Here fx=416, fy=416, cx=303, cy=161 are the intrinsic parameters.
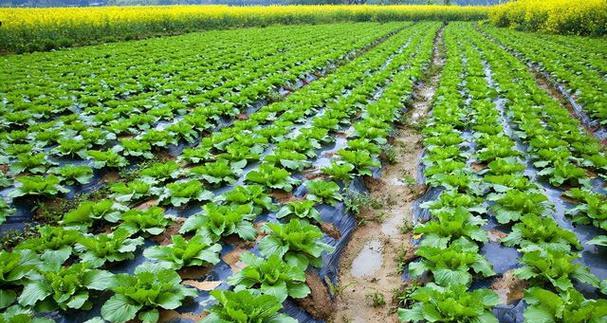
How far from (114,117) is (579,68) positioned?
546 inches

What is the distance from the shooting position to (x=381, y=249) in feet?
17.7

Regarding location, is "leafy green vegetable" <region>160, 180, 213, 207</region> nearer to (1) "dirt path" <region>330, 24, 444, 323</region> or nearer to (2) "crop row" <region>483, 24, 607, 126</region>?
(1) "dirt path" <region>330, 24, 444, 323</region>

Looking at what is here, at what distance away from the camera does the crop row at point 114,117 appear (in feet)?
21.2

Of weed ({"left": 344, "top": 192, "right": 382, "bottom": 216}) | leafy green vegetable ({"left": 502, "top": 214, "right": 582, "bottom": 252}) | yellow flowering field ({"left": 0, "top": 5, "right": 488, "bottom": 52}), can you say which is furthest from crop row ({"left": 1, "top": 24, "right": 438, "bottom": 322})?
yellow flowering field ({"left": 0, "top": 5, "right": 488, "bottom": 52})

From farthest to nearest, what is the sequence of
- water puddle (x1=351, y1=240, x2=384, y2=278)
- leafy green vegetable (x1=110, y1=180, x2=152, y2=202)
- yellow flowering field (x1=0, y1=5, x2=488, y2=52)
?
yellow flowering field (x1=0, y1=5, x2=488, y2=52) → leafy green vegetable (x1=110, y1=180, x2=152, y2=202) → water puddle (x1=351, y1=240, x2=384, y2=278)

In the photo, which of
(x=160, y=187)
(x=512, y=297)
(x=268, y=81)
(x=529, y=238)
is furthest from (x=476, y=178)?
(x=268, y=81)

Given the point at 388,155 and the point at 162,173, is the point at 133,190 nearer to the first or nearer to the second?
the point at 162,173

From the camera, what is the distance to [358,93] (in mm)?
11273

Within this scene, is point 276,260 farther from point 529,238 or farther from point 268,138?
point 268,138

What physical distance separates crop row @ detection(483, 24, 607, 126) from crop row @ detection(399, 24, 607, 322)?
312 cm

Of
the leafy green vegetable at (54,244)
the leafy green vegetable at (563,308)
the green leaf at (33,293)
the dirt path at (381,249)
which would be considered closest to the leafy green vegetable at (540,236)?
the leafy green vegetable at (563,308)

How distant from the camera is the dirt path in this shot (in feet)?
14.3

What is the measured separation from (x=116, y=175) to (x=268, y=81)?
6.60 m

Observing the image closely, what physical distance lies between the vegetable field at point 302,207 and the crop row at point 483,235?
22mm
